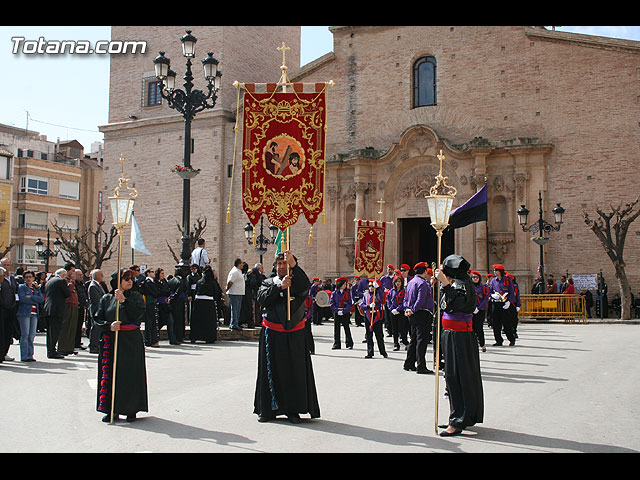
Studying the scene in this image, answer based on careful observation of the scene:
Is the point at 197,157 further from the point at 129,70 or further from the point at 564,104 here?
the point at 564,104

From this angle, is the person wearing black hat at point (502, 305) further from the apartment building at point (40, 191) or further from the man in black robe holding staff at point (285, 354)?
Result: the apartment building at point (40, 191)

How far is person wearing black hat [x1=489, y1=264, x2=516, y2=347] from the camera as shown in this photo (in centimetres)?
1614

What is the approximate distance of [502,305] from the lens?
16.2 m

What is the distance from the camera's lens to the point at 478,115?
2928cm

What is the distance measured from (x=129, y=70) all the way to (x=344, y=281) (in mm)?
24833

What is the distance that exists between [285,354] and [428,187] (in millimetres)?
23104

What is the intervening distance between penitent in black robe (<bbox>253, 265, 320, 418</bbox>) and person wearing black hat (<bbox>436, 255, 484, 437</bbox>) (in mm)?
1496

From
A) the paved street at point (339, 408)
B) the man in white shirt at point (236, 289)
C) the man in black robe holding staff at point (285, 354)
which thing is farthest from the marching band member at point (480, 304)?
the man in black robe holding staff at point (285, 354)

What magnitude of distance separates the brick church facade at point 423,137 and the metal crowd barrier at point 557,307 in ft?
8.33

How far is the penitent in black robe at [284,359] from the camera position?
24.9 feet

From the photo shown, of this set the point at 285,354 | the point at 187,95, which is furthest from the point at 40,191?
the point at 285,354

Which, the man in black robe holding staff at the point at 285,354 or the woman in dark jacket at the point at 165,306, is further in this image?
the woman in dark jacket at the point at 165,306

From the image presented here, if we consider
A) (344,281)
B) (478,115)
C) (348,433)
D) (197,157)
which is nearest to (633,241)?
(478,115)

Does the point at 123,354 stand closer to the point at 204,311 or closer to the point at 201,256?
the point at 204,311
